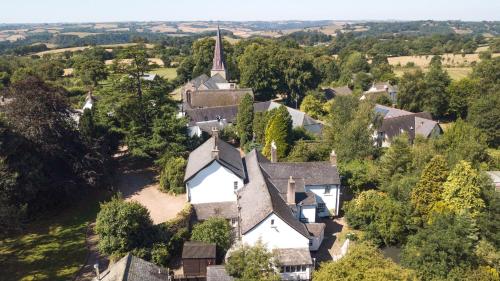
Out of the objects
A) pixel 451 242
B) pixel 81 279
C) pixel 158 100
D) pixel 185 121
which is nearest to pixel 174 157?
pixel 185 121

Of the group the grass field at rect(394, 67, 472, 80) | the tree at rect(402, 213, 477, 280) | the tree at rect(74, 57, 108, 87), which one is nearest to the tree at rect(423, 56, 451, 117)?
the grass field at rect(394, 67, 472, 80)

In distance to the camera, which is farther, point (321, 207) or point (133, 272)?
point (321, 207)

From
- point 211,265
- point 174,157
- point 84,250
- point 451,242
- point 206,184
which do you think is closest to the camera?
point 451,242

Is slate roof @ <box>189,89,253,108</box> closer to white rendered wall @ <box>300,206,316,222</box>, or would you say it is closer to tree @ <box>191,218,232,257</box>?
white rendered wall @ <box>300,206,316,222</box>

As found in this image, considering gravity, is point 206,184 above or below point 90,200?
above

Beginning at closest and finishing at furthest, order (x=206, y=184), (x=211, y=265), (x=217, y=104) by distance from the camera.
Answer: (x=211, y=265), (x=206, y=184), (x=217, y=104)

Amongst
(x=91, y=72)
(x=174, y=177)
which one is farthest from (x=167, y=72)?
(x=174, y=177)

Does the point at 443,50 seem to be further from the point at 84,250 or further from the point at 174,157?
the point at 84,250

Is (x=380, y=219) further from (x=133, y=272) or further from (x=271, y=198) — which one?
(x=133, y=272)
